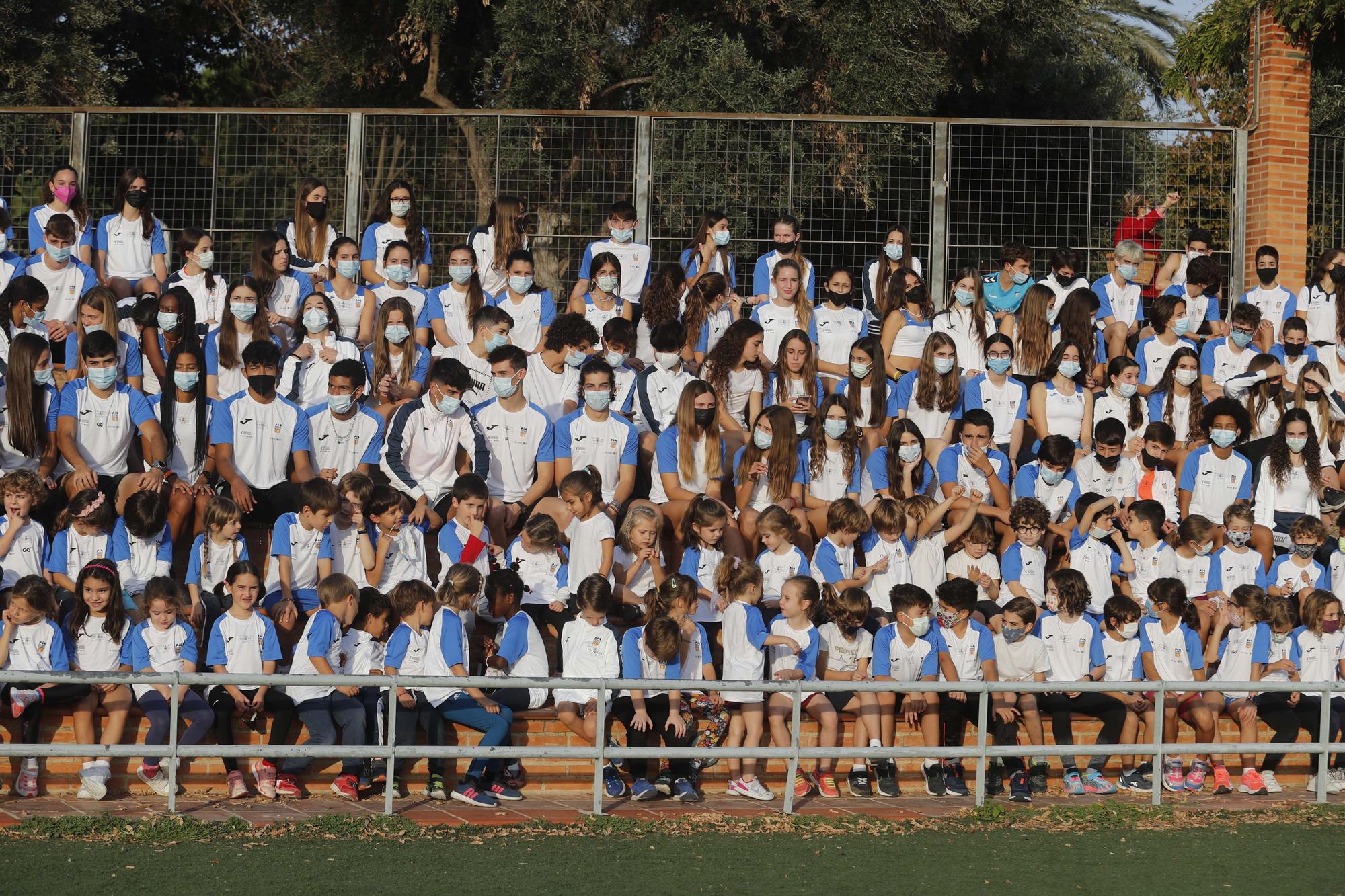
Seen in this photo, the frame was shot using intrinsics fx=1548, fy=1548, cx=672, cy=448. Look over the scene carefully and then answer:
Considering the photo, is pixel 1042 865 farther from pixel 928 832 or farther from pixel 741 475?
pixel 741 475

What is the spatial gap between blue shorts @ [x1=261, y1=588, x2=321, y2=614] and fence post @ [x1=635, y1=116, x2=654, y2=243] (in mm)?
5916

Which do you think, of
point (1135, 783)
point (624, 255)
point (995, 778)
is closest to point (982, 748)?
point (995, 778)

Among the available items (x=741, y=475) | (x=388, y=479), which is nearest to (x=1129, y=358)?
(x=741, y=475)

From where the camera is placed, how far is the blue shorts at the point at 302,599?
9898mm

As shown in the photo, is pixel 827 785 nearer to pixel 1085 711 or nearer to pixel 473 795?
pixel 1085 711

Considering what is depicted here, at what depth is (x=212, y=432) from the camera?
11.0m

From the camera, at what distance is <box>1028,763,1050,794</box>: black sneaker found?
992 cm

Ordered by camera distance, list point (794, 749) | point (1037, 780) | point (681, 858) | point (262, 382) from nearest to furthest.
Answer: point (681, 858) → point (794, 749) → point (1037, 780) → point (262, 382)

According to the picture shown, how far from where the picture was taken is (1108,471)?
1195cm

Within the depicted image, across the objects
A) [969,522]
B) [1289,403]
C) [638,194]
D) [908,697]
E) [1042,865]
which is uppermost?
[638,194]

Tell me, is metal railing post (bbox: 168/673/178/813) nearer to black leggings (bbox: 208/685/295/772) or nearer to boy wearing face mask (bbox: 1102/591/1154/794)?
black leggings (bbox: 208/685/295/772)

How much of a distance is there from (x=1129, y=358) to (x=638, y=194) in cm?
497

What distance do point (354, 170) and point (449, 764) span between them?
24.0 ft

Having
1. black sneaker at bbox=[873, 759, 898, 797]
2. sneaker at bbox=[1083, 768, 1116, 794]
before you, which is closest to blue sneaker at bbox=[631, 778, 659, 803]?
black sneaker at bbox=[873, 759, 898, 797]
